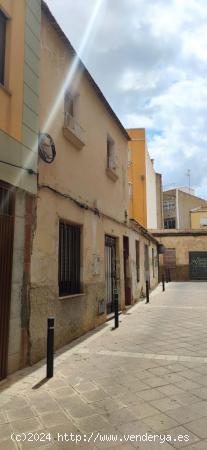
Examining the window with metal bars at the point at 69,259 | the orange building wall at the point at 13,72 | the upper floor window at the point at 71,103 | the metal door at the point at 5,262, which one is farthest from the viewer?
the upper floor window at the point at 71,103

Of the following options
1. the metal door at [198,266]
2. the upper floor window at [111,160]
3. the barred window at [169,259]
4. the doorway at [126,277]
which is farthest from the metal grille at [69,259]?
the metal door at [198,266]

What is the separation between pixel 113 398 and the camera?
172 inches

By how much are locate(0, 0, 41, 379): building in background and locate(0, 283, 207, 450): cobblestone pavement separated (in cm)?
67

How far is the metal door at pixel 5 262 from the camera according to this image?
5.06 m

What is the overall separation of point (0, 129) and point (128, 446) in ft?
13.3

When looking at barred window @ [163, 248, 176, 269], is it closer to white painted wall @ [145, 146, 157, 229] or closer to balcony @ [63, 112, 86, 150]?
white painted wall @ [145, 146, 157, 229]

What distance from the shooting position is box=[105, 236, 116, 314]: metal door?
10.9 metres

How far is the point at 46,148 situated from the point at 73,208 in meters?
1.62

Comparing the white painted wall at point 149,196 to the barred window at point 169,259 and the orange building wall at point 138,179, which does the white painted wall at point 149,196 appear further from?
the barred window at point 169,259

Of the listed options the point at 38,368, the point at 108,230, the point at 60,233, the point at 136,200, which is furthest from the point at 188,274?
the point at 38,368

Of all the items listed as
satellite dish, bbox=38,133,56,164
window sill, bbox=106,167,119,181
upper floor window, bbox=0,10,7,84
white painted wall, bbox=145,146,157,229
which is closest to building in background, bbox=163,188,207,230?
white painted wall, bbox=145,146,157,229

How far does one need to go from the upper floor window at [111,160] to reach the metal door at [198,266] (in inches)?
721

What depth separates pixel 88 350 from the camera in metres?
6.73

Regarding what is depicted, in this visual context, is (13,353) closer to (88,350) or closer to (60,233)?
(88,350)
